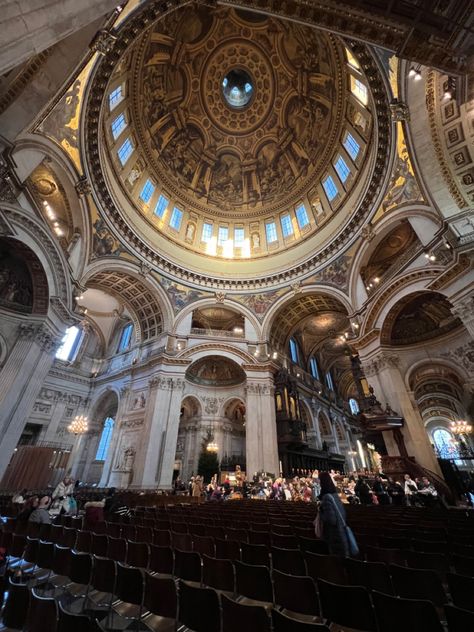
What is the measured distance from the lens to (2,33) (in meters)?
3.28

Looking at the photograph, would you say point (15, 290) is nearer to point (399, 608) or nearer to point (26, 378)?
point (26, 378)

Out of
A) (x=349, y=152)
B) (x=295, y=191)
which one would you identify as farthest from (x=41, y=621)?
(x=295, y=191)

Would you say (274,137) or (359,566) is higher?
(274,137)

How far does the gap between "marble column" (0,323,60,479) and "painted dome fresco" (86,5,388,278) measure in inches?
318

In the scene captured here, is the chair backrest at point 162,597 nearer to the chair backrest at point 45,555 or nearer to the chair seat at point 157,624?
the chair seat at point 157,624

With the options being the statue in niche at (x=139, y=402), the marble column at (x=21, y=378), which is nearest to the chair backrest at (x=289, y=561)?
the marble column at (x=21, y=378)

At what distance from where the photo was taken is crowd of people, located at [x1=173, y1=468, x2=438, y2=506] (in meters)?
9.62

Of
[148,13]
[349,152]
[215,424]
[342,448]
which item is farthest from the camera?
[342,448]

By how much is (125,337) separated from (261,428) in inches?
571

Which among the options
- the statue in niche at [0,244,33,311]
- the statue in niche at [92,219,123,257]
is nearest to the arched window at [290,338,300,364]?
the statue in niche at [92,219,123,257]

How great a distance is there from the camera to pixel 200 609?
7.29 feet

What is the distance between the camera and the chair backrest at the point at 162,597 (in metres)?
2.46

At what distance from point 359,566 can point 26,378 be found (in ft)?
39.1

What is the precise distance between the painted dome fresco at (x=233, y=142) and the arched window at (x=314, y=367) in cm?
1183
